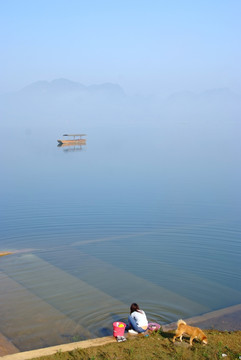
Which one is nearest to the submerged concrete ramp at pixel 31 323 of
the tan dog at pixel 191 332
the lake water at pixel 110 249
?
the lake water at pixel 110 249

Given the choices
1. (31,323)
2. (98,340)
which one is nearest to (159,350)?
(98,340)

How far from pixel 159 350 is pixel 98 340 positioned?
149 centimetres

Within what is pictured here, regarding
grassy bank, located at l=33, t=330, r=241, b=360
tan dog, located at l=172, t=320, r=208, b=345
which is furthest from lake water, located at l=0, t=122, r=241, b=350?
tan dog, located at l=172, t=320, r=208, b=345

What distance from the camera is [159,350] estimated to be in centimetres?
1064

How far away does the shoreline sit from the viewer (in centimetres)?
1048

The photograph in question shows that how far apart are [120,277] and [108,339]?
6.58 m

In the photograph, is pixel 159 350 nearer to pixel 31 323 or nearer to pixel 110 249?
pixel 31 323

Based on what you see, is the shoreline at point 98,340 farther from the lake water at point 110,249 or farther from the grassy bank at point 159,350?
the lake water at point 110,249

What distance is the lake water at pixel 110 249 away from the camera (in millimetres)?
14562

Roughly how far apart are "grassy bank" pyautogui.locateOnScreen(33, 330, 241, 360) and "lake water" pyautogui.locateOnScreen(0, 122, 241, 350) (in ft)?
6.62

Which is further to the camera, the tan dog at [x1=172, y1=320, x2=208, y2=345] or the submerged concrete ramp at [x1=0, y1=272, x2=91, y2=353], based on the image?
the submerged concrete ramp at [x1=0, y1=272, x2=91, y2=353]

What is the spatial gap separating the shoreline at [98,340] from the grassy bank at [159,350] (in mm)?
255

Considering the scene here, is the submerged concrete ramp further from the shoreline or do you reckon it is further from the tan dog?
the tan dog

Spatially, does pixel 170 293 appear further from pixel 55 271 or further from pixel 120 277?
pixel 55 271
